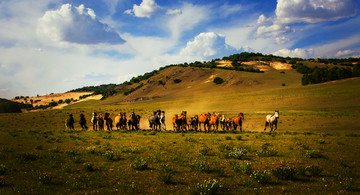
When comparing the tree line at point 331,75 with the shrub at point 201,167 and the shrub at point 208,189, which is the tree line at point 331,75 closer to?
the shrub at point 201,167

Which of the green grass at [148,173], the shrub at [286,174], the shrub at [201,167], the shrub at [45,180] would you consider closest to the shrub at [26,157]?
the green grass at [148,173]

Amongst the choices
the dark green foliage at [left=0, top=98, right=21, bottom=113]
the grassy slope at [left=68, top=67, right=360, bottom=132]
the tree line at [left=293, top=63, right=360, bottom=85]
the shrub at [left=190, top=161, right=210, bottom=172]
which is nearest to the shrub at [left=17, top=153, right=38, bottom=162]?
the shrub at [left=190, top=161, right=210, bottom=172]

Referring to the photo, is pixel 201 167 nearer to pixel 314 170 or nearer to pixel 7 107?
pixel 314 170

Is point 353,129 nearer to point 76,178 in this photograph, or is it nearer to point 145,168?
point 145,168

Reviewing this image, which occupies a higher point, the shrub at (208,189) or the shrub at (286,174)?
the shrub at (208,189)

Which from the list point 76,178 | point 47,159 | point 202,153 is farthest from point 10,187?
point 202,153

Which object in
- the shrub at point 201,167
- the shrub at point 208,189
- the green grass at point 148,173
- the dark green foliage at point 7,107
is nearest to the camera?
the shrub at point 208,189

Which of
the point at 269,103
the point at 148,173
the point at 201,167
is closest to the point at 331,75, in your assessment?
the point at 269,103

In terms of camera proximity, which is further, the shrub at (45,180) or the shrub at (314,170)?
the shrub at (314,170)

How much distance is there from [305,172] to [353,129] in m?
22.5

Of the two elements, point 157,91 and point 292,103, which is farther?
point 157,91

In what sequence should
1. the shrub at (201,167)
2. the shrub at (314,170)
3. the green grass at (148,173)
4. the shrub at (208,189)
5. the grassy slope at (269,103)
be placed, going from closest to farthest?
the shrub at (208,189) < the green grass at (148,173) < the shrub at (314,170) < the shrub at (201,167) < the grassy slope at (269,103)

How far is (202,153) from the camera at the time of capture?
1154 centimetres

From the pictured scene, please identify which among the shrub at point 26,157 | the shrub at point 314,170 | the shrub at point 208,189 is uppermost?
the shrub at point 26,157
